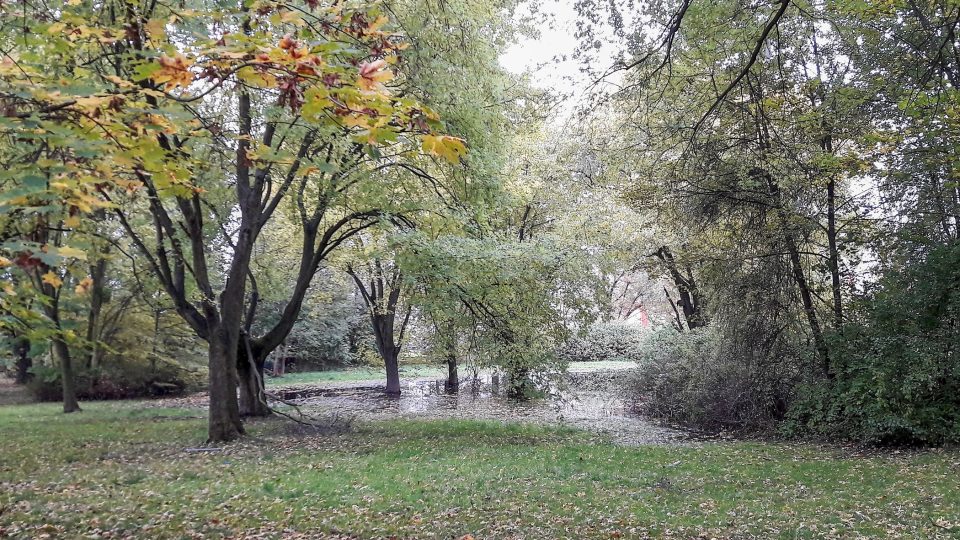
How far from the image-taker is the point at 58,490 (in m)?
7.75

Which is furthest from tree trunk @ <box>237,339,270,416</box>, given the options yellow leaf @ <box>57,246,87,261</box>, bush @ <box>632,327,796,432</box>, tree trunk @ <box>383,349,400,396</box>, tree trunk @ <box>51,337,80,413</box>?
yellow leaf @ <box>57,246,87,261</box>

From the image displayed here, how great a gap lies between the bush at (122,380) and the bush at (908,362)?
25049 millimetres

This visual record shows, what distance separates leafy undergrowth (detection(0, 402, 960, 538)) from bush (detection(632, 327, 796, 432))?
235 centimetres

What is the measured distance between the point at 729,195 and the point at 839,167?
274 cm

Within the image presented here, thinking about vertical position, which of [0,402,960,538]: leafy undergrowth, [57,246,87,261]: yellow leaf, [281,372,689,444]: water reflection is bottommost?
[281,372,689,444]: water reflection

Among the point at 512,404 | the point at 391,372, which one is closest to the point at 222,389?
the point at 512,404

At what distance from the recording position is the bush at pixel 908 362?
1134 centimetres

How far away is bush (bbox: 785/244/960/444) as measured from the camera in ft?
37.2

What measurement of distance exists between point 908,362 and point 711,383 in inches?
195

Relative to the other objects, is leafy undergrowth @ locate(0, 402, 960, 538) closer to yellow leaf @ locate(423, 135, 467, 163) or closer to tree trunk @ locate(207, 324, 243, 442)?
tree trunk @ locate(207, 324, 243, 442)

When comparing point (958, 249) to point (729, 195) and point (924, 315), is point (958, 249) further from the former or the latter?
point (729, 195)

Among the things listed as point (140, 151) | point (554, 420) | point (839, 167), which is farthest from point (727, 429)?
point (140, 151)

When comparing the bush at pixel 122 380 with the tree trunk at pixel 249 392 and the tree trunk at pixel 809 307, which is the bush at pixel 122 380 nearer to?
the tree trunk at pixel 249 392

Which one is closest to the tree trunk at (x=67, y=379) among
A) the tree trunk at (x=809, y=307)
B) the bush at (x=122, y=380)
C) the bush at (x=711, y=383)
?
the bush at (x=122, y=380)
